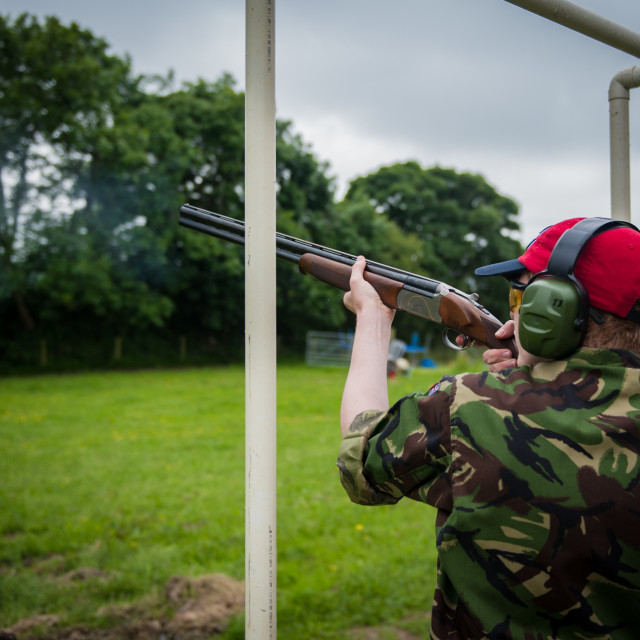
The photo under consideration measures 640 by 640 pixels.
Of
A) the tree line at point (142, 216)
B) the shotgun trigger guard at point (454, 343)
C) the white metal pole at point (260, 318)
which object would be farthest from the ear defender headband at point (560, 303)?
the tree line at point (142, 216)

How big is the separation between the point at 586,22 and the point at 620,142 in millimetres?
556

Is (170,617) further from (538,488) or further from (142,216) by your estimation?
(142,216)

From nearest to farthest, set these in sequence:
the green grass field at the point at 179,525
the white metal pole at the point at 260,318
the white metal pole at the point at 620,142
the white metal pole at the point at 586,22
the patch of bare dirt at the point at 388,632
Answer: the white metal pole at the point at 260,318 < the white metal pole at the point at 586,22 < the white metal pole at the point at 620,142 < the patch of bare dirt at the point at 388,632 < the green grass field at the point at 179,525

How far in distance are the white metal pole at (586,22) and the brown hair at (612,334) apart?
1.14m

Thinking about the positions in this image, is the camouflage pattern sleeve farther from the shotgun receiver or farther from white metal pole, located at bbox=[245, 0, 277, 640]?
the shotgun receiver

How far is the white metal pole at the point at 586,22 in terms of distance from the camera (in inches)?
73.7

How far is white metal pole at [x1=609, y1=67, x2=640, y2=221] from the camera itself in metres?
Answer: 2.34

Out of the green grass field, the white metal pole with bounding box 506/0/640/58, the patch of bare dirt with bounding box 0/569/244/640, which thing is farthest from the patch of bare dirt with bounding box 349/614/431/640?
the white metal pole with bounding box 506/0/640/58

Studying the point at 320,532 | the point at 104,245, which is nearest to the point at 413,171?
the point at 104,245

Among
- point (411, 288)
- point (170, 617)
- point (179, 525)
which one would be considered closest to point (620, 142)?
point (411, 288)

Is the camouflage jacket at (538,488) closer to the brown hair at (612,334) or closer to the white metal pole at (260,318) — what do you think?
the brown hair at (612,334)

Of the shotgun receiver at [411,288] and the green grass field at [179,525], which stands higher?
the shotgun receiver at [411,288]

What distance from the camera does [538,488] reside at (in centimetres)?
113

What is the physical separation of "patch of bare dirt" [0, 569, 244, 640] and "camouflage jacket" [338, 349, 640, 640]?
121 inches
